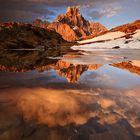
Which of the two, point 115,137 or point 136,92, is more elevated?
point 115,137

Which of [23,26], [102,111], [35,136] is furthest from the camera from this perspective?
[23,26]

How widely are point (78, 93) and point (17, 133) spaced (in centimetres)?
501

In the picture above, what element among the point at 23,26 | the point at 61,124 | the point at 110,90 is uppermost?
the point at 61,124

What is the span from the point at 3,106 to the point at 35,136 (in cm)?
280

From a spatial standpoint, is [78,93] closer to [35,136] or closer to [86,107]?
[86,107]

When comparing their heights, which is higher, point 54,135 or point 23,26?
point 54,135

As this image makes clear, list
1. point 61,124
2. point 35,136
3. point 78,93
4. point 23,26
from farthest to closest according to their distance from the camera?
point 23,26 → point 78,93 → point 61,124 → point 35,136

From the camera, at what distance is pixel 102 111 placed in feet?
25.5

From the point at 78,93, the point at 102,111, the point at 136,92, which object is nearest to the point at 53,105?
the point at 102,111

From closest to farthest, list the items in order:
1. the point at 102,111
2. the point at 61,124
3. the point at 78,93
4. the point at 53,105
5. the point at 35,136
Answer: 1. the point at 35,136
2. the point at 61,124
3. the point at 102,111
4. the point at 53,105
5. the point at 78,93

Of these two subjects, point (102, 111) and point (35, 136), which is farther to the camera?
point (102, 111)

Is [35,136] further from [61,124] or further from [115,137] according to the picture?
[115,137]

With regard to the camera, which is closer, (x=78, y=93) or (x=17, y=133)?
(x=17, y=133)

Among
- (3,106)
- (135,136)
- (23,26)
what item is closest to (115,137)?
(135,136)
